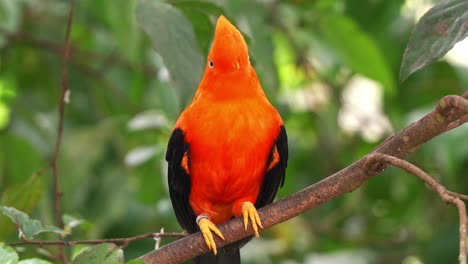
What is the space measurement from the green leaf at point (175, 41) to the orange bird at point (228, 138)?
10 cm

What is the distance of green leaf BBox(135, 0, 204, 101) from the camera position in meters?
2.67

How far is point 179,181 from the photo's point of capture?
301 cm

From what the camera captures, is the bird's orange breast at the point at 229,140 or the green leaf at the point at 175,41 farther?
the bird's orange breast at the point at 229,140

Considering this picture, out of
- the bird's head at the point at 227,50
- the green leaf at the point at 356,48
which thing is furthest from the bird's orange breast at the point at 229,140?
the green leaf at the point at 356,48

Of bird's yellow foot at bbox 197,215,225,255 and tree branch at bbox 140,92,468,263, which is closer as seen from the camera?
tree branch at bbox 140,92,468,263

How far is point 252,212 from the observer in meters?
2.70

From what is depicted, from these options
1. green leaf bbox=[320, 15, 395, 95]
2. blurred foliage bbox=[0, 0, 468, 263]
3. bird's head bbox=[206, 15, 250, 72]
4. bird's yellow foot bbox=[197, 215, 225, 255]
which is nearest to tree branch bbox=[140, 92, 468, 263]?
bird's yellow foot bbox=[197, 215, 225, 255]

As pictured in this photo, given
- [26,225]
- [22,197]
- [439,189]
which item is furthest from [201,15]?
[439,189]

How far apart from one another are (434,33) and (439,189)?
0.44 meters

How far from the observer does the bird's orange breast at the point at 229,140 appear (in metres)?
2.88

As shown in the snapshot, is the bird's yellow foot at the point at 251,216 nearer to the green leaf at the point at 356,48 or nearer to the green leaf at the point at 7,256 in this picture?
the green leaf at the point at 7,256

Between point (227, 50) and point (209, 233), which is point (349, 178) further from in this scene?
point (227, 50)

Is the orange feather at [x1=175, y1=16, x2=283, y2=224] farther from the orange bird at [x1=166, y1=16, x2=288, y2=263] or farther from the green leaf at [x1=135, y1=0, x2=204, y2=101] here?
the green leaf at [x1=135, y1=0, x2=204, y2=101]

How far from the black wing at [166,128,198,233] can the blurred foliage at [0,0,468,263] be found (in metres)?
0.59
